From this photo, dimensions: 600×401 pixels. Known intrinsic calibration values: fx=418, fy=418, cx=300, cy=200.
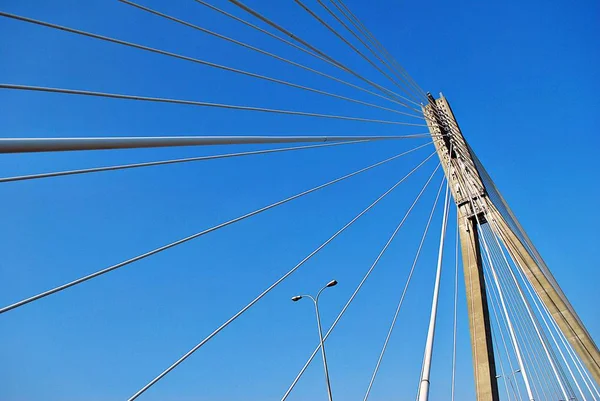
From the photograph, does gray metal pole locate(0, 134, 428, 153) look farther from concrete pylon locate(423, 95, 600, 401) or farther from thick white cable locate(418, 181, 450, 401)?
concrete pylon locate(423, 95, 600, 401)

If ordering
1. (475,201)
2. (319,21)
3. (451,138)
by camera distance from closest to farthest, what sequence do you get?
1. (319,21)
2. (475,201)
3. (451,138)

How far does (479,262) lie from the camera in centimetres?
1205

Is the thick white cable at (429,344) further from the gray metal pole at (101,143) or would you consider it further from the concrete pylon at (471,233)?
the concrete pylon at (471,233)

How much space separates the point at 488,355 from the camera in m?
10.5

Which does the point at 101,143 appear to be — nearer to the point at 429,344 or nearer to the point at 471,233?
the point at 429,344

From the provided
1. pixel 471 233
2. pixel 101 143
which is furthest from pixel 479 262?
pixel 101 143

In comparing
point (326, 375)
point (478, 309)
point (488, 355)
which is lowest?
point (326, 375)

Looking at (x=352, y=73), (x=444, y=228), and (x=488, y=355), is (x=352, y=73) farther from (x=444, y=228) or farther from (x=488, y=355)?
(x=488, y=355)

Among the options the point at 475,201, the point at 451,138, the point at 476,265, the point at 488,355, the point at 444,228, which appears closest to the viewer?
the point at 444,228

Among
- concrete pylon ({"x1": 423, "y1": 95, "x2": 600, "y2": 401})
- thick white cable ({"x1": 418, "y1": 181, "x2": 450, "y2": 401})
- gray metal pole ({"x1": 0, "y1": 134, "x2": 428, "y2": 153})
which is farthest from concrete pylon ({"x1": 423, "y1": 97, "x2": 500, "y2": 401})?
gray metal pole ({"x1": 0, "y1": 134, "x2": 428, "y2": 153})

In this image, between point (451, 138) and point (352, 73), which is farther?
point (451, 138)

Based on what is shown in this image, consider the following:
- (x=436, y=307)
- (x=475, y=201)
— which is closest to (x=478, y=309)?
(x=475, y=201)

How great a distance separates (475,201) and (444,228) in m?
4.95

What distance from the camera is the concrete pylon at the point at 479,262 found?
10617 mm
